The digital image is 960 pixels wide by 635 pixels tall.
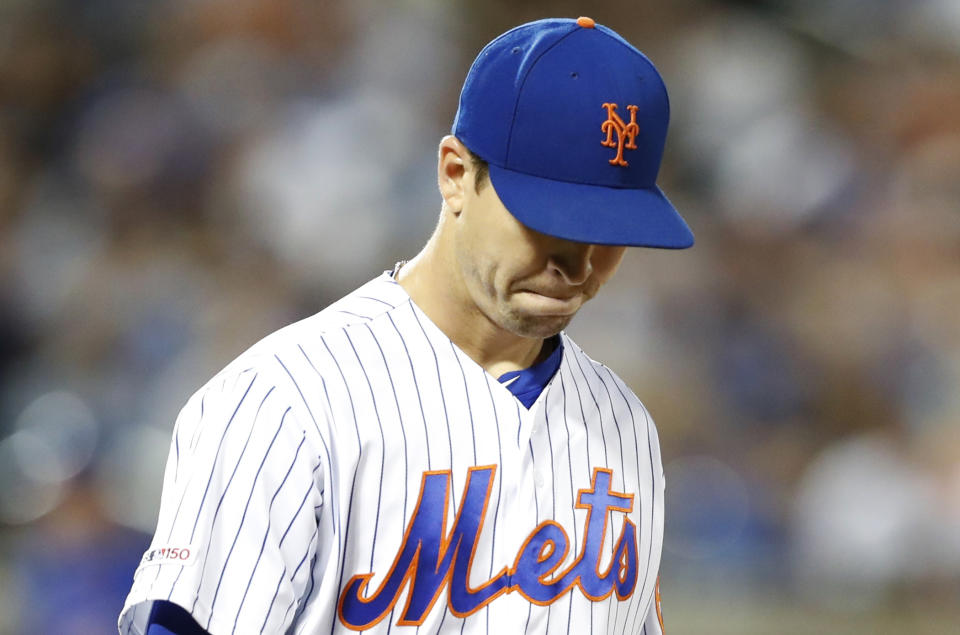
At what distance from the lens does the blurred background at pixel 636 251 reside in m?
3.31

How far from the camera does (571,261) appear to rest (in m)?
0.99

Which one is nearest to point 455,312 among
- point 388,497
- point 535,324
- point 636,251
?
point 535,324

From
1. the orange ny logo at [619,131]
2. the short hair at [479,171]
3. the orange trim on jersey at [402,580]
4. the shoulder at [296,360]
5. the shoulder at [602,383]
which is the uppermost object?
the orange ny logo at [619,131]

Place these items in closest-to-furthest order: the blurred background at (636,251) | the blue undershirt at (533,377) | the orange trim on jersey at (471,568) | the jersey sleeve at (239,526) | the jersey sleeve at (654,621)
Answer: the jersey sleeve at (239,526)
the orange trim on jersey at (471,568)
the blue undershirt at (533,377)
the jersey sleeve at (654,621)
the blurred background at (636,251)

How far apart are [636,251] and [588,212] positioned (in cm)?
278

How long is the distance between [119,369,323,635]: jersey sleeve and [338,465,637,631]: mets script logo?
0.07 metres

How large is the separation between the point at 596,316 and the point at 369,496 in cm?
260

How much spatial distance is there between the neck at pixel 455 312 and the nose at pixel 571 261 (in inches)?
4.3

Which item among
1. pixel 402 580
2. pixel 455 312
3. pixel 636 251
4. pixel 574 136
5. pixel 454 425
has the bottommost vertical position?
pixel 402 580

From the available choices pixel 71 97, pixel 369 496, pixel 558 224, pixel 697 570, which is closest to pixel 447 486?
pixel 369 496

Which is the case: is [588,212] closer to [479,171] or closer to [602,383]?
[479,171]

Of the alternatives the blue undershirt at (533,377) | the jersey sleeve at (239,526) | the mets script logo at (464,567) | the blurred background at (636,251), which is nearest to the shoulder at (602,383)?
the blue undershirt at (533,377)

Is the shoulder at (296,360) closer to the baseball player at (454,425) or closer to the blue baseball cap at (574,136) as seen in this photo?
the baseball player at (454,425)

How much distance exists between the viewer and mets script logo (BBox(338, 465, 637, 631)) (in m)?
0.98
